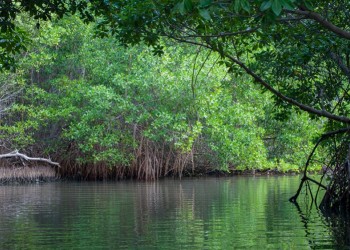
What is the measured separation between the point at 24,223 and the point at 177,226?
2.06 metres

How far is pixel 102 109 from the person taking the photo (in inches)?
815

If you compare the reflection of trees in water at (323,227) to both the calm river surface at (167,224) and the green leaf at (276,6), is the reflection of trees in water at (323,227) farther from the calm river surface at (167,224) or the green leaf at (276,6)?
the green leaf at (276,6)

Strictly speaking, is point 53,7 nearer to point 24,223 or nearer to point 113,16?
point 113,16

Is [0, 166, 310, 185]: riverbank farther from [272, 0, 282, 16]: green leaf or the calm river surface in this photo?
[272, 0, 282, 16]: green leaf

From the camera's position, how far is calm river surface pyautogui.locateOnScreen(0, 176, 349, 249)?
22.7 feet

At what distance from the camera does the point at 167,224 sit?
8.54 meters

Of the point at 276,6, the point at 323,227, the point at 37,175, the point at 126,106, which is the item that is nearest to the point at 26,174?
the point at 37,175

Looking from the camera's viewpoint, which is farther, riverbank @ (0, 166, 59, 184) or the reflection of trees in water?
riverbank @ (0, 166, 59, 184)

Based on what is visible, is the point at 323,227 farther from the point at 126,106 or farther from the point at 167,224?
the point at 126,106

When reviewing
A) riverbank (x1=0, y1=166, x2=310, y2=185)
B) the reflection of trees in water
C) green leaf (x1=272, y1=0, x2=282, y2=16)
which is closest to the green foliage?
riverbank (x1=0, y1=166, x2=310, y2=185)

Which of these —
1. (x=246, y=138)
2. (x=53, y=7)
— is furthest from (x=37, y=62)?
(x=53, y=7)

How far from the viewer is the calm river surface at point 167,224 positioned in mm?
6930

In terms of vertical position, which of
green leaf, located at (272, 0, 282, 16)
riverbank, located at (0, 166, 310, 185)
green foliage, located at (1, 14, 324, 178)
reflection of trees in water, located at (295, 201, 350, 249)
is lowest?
reflection of trees in water, located at (295, 201, 350, 249)

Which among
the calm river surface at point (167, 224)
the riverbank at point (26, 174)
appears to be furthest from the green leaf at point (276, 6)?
the riverbank at point (26, 174)
